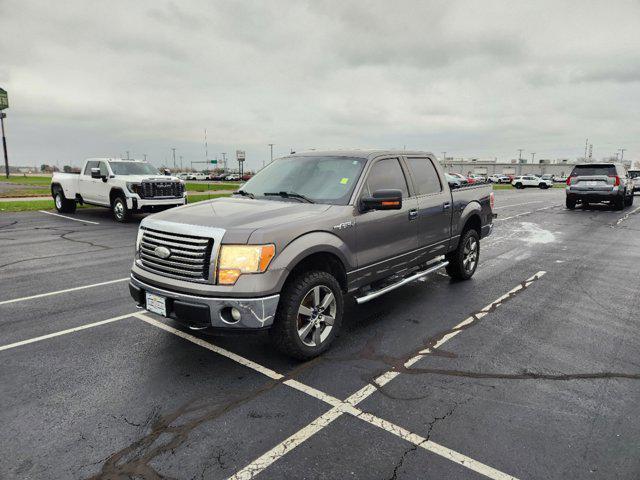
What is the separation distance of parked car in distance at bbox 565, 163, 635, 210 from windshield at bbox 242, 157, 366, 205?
16718 millimetres

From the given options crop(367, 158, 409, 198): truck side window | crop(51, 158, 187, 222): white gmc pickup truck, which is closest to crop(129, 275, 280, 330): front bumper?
crop(367, 158, 409, 198): truck side window

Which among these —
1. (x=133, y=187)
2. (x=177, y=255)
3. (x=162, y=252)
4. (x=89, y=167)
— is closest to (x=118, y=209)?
(x=133, y=187)

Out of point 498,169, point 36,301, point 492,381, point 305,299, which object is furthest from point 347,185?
point 498,169

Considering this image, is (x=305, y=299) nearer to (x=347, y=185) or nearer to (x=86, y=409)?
(x=347, y=185)

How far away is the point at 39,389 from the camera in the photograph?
11.2 feet

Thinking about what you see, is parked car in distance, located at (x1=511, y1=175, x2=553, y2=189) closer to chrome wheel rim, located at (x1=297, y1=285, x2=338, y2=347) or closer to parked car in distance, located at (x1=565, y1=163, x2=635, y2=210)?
parked car in distance, located at (x1=565, y1=163, x2=635, y2=210)

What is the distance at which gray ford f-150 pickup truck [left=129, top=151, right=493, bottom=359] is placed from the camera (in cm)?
341

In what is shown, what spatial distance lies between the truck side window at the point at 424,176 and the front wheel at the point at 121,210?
1072 cm

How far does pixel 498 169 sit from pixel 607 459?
157566mm

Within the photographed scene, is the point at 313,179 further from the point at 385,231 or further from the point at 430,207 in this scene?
the point at 430,207

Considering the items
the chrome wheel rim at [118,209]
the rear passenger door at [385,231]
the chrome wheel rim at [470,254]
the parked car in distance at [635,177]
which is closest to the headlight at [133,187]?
the chrome wheel rim at [118,209]

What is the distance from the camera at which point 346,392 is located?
11.1 feet

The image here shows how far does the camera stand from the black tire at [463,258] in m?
6.49

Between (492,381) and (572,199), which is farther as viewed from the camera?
(572,199)
